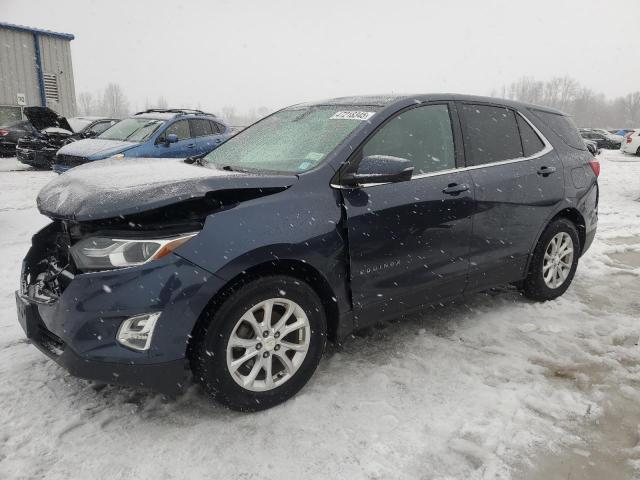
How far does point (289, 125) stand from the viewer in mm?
3504

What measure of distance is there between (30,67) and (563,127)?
2491cm

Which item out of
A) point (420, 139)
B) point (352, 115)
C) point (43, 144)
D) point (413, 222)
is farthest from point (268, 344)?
point (43, 144)

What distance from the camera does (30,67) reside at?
75.0 feet

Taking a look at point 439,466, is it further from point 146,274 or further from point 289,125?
point 289,125

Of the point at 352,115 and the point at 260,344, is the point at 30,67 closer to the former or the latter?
the point at 352,115

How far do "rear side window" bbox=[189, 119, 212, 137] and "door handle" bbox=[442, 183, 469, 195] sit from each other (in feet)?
25.1

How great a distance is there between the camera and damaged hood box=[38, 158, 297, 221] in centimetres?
232

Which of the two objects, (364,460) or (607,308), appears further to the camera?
(607,308)

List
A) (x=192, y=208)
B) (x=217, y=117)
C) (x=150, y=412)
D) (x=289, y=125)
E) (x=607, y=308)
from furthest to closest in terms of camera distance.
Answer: (x=217, y=117) < (x=607, y=308) < (x=289, y=125) < (x=150, y=412) < (x=192, y=208)

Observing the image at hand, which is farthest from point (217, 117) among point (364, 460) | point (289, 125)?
point (364, 460)

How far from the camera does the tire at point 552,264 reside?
408cm

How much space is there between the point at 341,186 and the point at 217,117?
8.78 meters

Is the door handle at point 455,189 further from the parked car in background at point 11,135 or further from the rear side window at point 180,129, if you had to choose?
the parked car in background at point 11,135

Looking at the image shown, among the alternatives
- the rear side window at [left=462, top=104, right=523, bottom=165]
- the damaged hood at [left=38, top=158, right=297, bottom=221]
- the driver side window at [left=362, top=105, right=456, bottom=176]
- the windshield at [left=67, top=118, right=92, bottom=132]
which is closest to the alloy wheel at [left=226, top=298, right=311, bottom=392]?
the damaged hood at [left=38, top=158, right=297, bottom=221]
